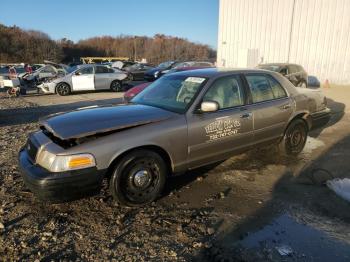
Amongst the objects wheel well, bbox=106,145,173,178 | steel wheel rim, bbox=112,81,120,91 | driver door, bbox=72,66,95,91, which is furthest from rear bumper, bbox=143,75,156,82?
wheel well, bbox=106,145,173,178

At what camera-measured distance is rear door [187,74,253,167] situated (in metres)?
4.25

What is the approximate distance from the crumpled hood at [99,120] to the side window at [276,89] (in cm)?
210

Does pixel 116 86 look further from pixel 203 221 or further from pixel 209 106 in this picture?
pixel 203 221

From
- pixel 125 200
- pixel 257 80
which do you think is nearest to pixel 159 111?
pixel 125 200

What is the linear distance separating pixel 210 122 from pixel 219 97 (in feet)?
1.50

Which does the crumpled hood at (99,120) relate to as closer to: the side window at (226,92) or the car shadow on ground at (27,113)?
the side window at (226,92)

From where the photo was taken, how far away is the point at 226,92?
15.4ft

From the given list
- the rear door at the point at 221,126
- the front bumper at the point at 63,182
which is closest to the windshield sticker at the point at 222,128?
the rear door at the point at 221,126

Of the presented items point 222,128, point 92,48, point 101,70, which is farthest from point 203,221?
point 92,48

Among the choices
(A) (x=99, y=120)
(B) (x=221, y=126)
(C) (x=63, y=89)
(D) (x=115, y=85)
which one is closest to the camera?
(A) (x=99, y=120)

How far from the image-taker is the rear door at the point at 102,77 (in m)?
16.6

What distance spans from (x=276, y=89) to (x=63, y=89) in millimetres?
12844

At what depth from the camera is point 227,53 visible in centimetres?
2630

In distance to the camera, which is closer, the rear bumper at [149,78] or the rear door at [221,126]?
the rear door at [221,126]
